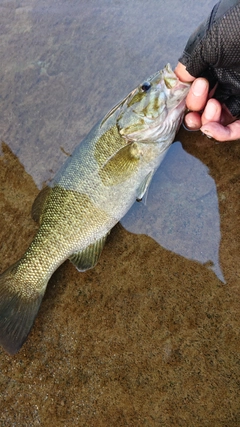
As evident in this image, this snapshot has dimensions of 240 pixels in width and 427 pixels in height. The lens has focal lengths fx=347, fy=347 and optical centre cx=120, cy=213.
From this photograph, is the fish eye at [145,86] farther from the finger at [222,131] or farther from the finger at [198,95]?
the finger at [222,131]

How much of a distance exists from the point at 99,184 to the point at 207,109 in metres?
1.02

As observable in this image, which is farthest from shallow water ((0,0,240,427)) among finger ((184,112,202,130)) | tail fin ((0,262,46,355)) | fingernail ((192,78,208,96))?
fingernail ((192,78,208,96))

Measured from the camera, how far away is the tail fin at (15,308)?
95.7 inches

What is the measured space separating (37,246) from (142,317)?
95cm

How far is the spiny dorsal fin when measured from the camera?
2.81 m

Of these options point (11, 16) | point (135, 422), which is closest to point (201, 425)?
point (135, 422)

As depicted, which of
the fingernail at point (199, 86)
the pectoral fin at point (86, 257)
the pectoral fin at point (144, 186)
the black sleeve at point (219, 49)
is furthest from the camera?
the pectoral fin at point (144, 186)

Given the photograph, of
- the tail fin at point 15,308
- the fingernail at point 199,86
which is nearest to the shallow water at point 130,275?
the tail fin at point 15,308

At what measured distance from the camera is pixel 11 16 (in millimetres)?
3902

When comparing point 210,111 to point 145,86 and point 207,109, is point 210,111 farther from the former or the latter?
point 145,86

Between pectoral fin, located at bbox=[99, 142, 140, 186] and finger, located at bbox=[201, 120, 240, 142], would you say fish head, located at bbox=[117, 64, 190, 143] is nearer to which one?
pectoral fin, located at bbox=[99, 142, 140, 186]

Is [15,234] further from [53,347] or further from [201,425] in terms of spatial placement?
[201,425]

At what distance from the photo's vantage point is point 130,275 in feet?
8.95

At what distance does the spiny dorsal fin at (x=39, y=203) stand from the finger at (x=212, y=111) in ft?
4.49
